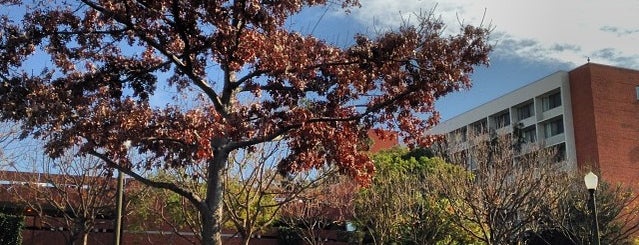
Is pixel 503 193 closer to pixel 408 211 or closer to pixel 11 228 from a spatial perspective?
pixel 408 211

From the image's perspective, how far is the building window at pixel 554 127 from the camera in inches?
2146

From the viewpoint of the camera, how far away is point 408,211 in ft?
94.8

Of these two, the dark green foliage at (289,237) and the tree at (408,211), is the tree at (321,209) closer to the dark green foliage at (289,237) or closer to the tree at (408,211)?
the dark green foliage at (289,237)

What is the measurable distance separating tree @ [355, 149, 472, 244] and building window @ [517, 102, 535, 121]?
29.4 metres

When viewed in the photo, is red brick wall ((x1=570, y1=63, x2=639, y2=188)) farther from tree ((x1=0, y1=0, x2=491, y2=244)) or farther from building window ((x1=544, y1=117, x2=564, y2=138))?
tree ((x1=0, y1=0, x2=491, y2=244))

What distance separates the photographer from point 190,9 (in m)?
7.56

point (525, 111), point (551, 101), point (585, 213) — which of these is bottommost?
point (585, 213)

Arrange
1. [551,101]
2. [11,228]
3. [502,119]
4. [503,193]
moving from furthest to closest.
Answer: [502,119]
[551,101]
[11,228]
[503,193]

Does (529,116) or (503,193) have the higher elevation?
(529,116)

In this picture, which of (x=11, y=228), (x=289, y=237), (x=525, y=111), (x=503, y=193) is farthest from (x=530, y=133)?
(x=11, y=228)

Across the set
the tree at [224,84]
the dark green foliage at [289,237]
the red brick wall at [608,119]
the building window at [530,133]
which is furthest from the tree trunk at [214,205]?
the building window at [530,133]

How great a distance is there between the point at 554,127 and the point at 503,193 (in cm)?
3316

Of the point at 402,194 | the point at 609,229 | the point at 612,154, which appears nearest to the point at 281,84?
the point at 402,194

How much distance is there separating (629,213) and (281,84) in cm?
3067
